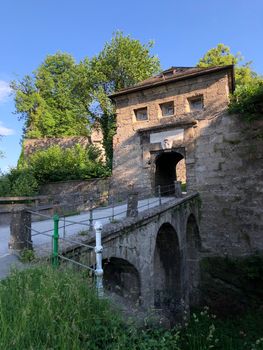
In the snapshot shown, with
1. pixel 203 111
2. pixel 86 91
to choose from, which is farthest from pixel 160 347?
pixel 86 91

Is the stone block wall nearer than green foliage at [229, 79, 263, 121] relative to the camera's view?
No

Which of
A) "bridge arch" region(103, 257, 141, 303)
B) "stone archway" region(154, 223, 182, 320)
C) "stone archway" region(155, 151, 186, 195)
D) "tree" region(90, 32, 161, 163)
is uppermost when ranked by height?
"tree" region(90, 32, 161, 163)

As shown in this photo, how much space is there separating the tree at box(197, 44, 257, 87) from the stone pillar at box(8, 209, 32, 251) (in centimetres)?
2423

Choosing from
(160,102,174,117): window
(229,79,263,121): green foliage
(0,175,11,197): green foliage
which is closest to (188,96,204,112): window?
(160,102,174,117): window

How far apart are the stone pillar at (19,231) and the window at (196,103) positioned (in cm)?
1165

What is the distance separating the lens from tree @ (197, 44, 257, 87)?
25688 millimetres

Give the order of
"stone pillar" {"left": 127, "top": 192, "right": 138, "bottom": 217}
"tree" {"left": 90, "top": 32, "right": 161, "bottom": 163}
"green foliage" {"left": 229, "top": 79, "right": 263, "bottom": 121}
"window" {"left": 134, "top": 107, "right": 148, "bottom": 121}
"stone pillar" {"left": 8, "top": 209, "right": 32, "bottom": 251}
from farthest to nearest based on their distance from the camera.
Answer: "tree" {"left": 90, "top": 32, "right": 161, "bottom": 163}
"window" {"left": 134, "top": 107, "right": 148, "bottom": 121}
"green foliage" {"left": 229, "top": 79, "right": 263, "bottom": 121}
"stone pillar" {"left": 127, "top": 192, "right": 138, "bottom": 217}
"stone pillar" {"left": 8, "top": 209, "right": 32, "bottom": 251}

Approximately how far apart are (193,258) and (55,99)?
23.1 m

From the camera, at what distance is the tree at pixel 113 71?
2405 cm

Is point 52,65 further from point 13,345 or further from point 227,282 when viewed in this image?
point 13,345

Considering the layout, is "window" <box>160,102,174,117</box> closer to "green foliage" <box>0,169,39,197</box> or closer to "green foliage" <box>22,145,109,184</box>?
"green foliage" <box>22,145,109,184</box>

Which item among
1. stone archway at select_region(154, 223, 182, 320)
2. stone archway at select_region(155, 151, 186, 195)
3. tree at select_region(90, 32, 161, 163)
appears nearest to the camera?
stone archway at select_region(154, 223, 182, 320)

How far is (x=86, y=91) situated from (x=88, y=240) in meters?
21.7

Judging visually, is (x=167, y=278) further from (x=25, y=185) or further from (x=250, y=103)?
(x=25, y=185)
